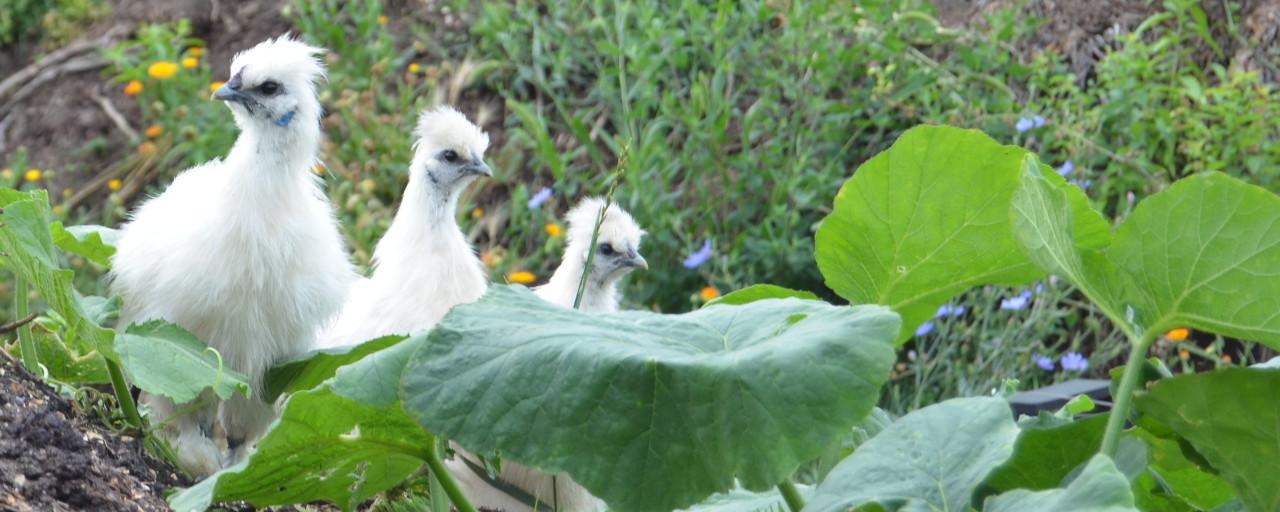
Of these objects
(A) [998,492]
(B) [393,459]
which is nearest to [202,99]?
(B) [393,459]

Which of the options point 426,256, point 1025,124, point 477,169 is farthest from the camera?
point 1025,124

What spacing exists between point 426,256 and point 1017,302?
213cm

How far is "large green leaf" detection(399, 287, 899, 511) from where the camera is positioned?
138 centimetres

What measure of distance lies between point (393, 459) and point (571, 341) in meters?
0.43

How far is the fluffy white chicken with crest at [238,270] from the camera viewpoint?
316 cm

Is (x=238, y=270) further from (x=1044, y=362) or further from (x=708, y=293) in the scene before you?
(x=1044, y=362)

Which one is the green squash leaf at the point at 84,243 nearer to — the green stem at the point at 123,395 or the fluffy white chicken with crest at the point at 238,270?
the green stem at the point at 123,395

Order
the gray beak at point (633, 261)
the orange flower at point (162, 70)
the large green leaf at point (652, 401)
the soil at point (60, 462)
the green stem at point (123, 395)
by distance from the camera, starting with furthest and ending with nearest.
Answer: the orange flower at point (162, 70) → the gray beak at point (633, 261) → the green stem at point (123, 395) → the soil at point (60, 462) → the large green leaf at point (652, 401)

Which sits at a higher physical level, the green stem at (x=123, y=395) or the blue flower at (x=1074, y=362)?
the green stem at (x=123, y=395)

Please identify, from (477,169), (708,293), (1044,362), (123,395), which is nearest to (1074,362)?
(1044,362)

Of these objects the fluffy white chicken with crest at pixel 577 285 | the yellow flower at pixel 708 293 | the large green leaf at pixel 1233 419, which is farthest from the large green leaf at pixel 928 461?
the yellow flower at pixel 708 293

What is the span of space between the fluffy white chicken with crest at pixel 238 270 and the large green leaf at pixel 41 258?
103 cm

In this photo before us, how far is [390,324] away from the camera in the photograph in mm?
3535

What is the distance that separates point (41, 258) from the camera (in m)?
1.94
